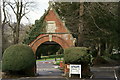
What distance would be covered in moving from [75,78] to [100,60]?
53.8ft

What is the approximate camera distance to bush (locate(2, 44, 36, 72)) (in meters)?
17.7

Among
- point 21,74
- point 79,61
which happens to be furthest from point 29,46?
point 79,61

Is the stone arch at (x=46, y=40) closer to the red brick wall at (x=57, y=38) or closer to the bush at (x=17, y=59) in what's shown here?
the red brick wall at (x=57, y=38)

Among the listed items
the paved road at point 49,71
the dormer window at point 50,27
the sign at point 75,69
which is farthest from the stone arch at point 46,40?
the sign at point 75,69

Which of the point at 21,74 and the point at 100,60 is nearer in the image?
the point at 21,74

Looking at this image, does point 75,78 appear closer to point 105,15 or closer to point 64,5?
point 105,15

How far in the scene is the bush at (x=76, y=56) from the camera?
17123mm

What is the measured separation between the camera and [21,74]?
62.1 ft

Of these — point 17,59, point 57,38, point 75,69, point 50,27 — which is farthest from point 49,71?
point 75,69

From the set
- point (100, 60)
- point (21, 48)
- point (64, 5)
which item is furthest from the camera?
point (100, 60)

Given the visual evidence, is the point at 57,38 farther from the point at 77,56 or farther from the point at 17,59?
the point at 17,59

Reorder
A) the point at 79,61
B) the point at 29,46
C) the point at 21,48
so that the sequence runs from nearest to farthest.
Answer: the point at 79,61
the point at 21,48
the point at 29,46

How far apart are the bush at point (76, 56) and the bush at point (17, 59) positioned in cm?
333

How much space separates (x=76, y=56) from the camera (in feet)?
56.3
